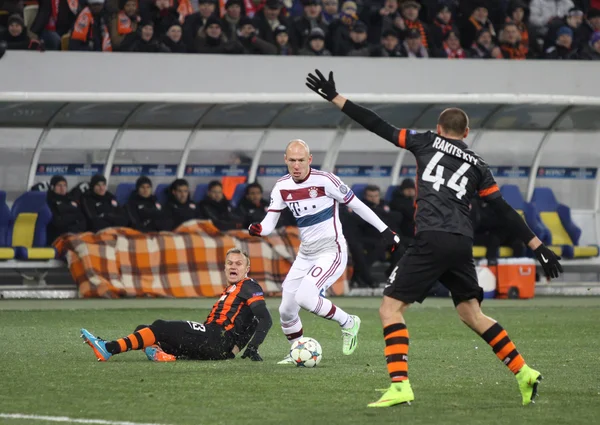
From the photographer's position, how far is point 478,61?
69.9 feet

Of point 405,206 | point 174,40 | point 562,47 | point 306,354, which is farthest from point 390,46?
point 306,354

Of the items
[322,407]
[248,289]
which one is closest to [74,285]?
[248,289]

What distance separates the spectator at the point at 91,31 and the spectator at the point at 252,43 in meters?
2.29

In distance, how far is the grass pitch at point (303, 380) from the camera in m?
6.79

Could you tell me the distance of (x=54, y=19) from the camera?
19578 millimetres

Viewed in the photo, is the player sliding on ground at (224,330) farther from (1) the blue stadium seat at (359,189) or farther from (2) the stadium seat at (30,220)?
(1) the blue stadium seat at (359,189)

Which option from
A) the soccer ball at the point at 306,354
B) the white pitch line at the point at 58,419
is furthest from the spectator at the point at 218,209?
the white pitch line at the point at 58,419

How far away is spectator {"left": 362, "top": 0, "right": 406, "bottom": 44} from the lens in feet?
71.4

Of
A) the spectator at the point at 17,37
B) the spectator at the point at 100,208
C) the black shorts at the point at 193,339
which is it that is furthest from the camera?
the spectator at the point at 100,208

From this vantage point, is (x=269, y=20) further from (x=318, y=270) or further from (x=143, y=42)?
(x=318, y=270)

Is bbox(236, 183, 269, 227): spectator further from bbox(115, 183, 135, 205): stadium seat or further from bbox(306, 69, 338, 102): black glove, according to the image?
bbox(306, 69, 338, 102): black glove

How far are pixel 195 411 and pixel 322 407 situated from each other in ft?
2.55

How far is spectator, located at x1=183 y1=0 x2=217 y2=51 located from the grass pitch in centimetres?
691

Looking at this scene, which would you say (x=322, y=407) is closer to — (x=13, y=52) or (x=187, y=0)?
(x=13, y=52)
